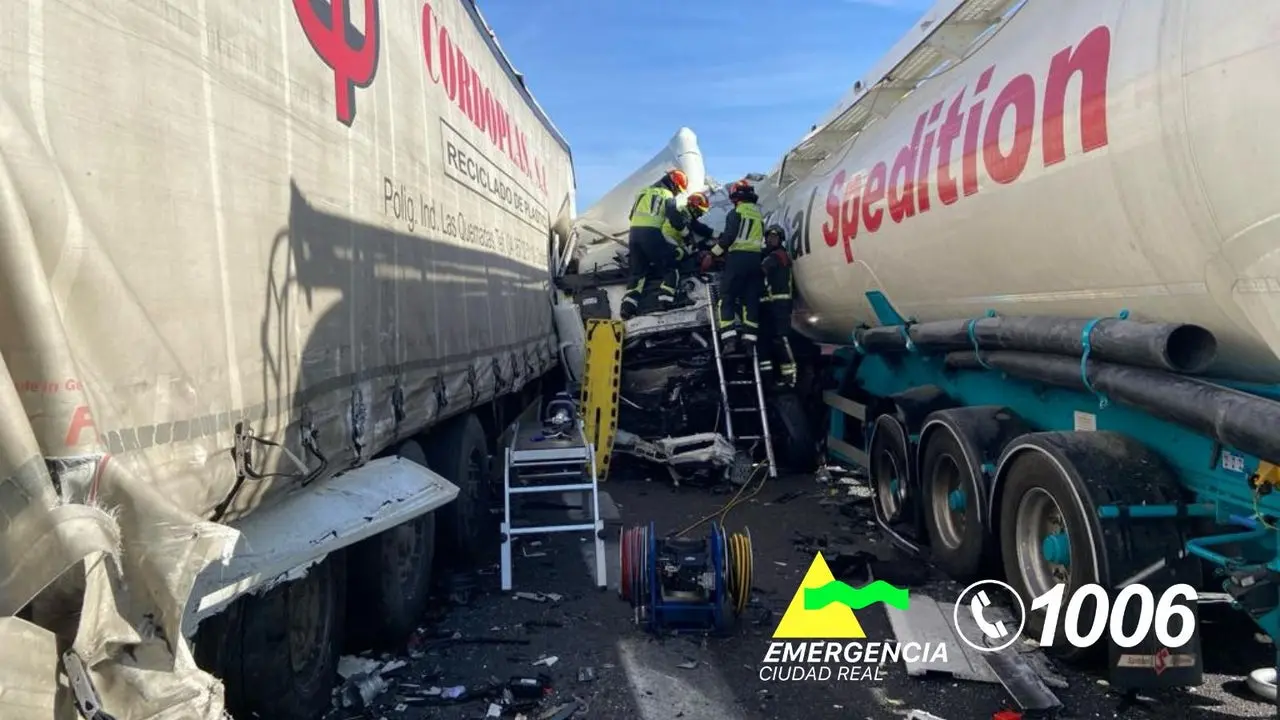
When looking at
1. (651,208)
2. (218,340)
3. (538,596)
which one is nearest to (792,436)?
(651,208)

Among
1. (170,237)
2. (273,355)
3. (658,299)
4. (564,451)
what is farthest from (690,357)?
(170,237)

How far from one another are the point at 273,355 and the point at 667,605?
2.46 metres

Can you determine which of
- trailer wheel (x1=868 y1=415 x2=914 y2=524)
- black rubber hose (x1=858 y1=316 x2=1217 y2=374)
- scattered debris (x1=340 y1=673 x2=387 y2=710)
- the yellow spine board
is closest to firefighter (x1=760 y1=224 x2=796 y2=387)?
the yellow spine board

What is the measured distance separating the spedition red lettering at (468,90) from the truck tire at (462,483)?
2.06 metres

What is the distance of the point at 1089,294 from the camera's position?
13.6 ft

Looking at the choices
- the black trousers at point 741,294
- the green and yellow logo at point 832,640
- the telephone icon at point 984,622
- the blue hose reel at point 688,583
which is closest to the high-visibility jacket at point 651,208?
the black trousers at point 741,294

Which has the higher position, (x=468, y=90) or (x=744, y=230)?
(x=468, y=90)

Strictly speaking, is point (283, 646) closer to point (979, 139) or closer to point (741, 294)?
point (979, 139)

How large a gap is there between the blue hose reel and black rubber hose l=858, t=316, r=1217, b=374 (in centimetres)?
175

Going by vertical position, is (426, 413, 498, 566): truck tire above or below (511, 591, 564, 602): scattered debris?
above

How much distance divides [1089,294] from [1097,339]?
27 cm

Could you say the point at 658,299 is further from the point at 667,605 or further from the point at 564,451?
the point at 667,605

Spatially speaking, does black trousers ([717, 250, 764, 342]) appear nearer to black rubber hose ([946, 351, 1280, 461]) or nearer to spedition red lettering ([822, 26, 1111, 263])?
spedition red lettering ([822, 26, 1111, 263])

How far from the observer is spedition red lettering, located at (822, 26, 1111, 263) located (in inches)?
151
